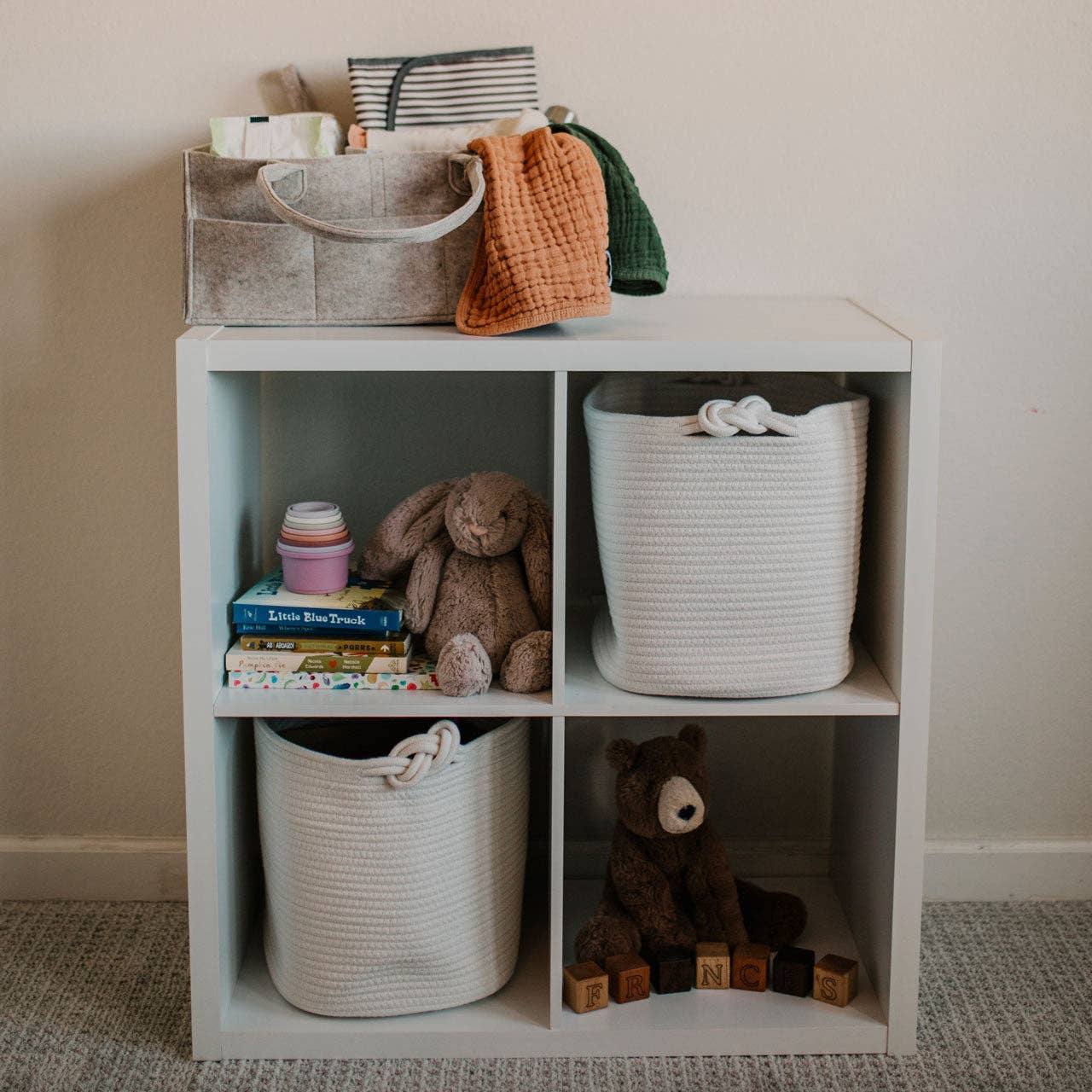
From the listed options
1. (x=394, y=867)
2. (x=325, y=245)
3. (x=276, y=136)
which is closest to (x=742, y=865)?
(x=394, y=867)

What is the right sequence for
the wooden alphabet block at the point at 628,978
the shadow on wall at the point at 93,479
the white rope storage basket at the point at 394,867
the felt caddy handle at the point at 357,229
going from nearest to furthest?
the felt caddy handle at the point at 357,229 < the white rope storage basket at the point at 394,867 < the wooden alphabet block at the point at 628,978 < the shadow on wall at the point at 93,479

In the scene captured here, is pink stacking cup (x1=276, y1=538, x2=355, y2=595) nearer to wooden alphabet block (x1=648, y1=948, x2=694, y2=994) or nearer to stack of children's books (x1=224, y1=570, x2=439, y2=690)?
stack of children's books (x1=224, y1=570, x2=439, y2=690)

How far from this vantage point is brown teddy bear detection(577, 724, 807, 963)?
146cm

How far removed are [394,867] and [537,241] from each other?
0.65 meters

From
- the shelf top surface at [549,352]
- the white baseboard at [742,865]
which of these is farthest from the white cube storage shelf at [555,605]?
the white baseboard at [742,865]

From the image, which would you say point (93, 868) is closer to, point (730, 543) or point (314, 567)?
point (314, 567)

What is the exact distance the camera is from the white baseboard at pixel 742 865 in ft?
5.59

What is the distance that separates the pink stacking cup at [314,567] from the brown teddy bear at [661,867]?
373 mm

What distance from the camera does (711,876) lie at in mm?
1486

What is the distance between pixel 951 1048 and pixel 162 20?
4.79 ft

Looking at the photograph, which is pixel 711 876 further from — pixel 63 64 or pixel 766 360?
pixel 63 64

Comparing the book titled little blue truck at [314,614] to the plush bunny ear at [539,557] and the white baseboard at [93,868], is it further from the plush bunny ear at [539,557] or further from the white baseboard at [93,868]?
the white baseboard at [93,868]

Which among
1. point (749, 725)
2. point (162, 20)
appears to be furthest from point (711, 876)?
point (162, 20)

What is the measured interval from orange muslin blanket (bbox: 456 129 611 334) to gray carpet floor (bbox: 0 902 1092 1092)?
0.79 meters
